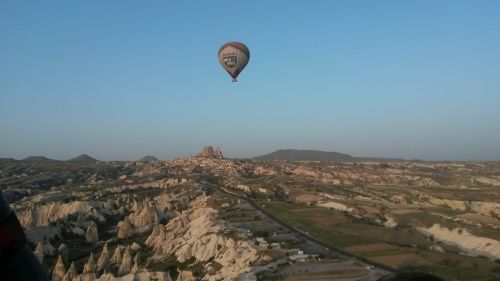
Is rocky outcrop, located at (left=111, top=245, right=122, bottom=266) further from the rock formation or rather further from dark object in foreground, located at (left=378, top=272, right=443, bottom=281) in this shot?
dark object in foreground, located at (left=378, top=272, right=443, bottom=281)

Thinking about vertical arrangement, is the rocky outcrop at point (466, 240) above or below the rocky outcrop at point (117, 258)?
above

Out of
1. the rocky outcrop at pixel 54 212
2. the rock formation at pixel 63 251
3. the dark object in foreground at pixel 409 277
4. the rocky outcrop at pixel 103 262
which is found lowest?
the rock formation at pixel 63 251

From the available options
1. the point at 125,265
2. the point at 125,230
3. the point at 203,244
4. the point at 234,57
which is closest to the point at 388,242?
the point at 203,244

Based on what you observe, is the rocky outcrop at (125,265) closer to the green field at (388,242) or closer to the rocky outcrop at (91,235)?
the rocky outcrop at (91,235)

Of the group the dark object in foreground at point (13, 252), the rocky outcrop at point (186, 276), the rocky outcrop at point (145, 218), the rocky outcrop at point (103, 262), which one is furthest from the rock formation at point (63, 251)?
the dark object in foreground at point (13, 252)

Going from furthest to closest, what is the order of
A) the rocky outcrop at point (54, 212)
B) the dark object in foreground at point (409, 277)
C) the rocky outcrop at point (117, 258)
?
the rocky outcrop at point (54, 212), the rocky outcrop at point (117, 258), the dark object in foreground at point (409, 277)

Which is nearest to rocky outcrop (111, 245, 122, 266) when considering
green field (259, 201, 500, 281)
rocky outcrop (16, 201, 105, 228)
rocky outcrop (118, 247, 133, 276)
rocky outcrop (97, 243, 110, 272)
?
rocky outcrop (97, 243, 110, 272)

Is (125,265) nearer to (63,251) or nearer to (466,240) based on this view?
(63,251)
